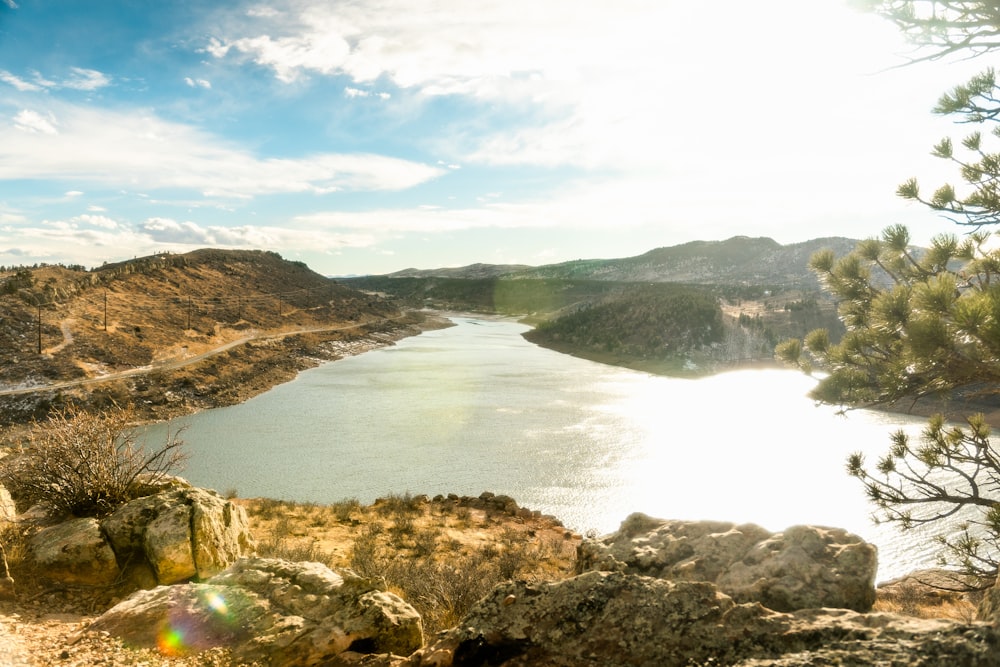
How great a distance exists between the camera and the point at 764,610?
398cm

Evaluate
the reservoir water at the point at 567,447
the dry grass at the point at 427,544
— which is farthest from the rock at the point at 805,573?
the reservoir water at the point at 567,447

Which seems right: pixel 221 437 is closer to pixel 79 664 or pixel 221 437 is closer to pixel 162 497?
pixel 162 497

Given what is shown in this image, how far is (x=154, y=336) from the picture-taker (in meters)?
51.2

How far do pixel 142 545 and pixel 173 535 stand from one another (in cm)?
52

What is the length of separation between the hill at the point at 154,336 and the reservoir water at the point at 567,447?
5.59 meters

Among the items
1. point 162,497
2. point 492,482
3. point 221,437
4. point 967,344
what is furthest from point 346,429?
point 967,344

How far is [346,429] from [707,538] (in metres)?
30.5

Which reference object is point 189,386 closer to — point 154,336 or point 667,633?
point 154,336

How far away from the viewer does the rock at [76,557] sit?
24.4 ft

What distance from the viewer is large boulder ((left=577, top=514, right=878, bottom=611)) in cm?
484

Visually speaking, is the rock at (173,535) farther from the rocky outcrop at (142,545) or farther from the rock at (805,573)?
the rock at (805,573)

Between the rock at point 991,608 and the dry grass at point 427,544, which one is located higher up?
the rock at point 991,608

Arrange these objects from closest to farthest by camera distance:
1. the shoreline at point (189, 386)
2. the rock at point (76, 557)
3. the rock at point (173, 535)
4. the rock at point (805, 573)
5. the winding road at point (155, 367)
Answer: the rock at point (805, 573) < the rock at point (76, 557) < the rock at point (173, 535) < the shoreline at point (189, 386) < the winding road at point (155, 367)

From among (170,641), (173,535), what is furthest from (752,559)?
(173,535)
